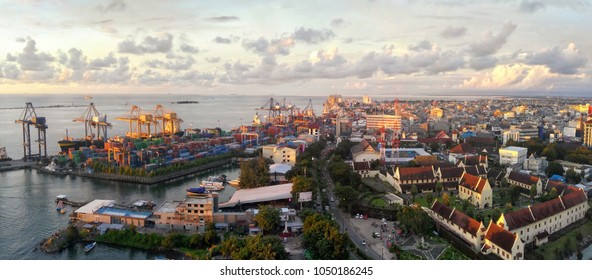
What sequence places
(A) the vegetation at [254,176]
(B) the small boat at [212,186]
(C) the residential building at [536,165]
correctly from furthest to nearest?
(C) the residential building at [536,165] < (B) the small boat at [212,186] < (A) the vegetation at [254,176]

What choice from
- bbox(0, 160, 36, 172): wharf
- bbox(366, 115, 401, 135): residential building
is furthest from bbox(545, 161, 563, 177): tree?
bbox(0, 160, 36, 172): wharf

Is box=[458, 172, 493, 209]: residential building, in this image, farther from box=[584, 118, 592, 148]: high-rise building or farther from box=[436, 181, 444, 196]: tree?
box=[584, 118, 592, 148]: high-rise building

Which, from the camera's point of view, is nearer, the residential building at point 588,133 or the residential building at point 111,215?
the residential building at point 111,215

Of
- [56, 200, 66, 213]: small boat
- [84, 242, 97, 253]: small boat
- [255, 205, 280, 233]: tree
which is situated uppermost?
[255, 205, 280, 233]: tree

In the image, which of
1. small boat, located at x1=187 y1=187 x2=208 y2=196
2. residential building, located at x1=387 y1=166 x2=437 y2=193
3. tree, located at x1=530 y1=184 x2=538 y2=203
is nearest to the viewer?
tree, located at x1=530 y1=184 x2=538 y2=203

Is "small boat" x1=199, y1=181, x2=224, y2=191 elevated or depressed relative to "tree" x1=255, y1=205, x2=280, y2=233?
depressed

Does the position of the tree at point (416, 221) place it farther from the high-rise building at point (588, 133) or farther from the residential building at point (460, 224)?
the high-rise building at point (588, 133)

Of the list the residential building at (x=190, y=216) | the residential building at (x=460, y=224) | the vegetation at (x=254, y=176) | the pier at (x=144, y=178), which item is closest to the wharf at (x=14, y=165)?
the pier at (x=144, y=178)
